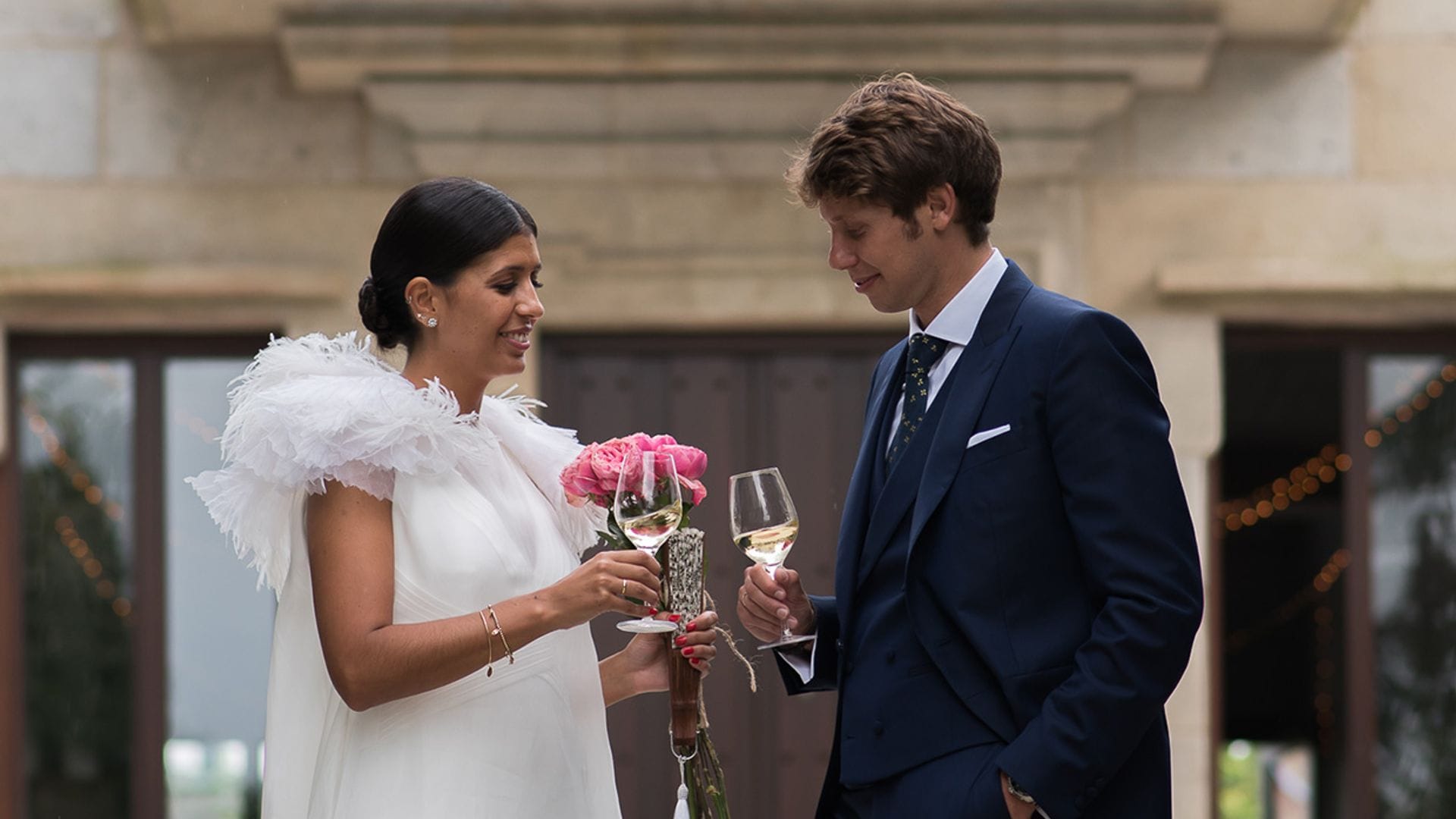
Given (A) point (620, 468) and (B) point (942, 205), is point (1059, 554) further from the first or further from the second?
(A) point (620, 468)

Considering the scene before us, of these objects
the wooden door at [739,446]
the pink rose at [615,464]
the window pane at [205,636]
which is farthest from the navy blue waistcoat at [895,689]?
the window pane at [205,636]

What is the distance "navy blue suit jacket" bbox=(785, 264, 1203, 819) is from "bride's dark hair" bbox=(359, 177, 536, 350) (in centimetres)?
84

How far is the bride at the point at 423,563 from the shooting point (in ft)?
8.75

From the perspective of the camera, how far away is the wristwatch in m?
2.36

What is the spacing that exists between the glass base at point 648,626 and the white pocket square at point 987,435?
0.58m

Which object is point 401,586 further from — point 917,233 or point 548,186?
point 548,186

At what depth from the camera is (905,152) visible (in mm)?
2566

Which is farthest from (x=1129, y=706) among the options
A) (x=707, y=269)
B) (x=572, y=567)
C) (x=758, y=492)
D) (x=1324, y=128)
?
(x=1324, y=128)

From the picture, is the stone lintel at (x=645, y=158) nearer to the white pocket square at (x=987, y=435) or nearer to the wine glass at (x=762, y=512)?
the wine glass at (x=762, y=512)

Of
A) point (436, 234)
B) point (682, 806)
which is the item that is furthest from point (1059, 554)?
point (436, 234)

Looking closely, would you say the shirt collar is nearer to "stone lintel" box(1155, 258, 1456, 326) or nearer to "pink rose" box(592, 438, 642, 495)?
"pink rose" box(592, 438, 642, 495)

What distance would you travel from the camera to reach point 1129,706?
7.65 feet

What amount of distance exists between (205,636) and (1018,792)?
4.24 metres

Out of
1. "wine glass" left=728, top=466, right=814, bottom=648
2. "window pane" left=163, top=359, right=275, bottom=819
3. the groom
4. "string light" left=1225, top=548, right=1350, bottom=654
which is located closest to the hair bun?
"wine glass" left=728, top=466, right=814, bottom=648
